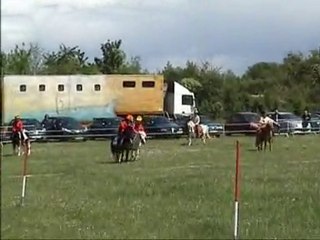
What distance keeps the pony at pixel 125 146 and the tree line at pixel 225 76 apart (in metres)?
51.5

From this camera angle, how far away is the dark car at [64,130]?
188 ft

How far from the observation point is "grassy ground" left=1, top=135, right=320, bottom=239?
51.4ft

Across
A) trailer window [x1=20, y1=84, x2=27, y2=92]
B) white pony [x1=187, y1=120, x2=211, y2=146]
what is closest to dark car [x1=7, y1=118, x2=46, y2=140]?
trailer window [x1=20, y1=84, x2=27, y2=92]

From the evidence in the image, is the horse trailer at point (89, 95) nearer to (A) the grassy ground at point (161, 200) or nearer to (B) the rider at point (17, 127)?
(B) the rider at point (17, 127)

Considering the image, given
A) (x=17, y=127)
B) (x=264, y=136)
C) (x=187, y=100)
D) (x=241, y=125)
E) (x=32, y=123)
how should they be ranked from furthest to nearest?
(x=187, y=100)
(x=241, y=125)
(x=32, y=123)
(x=264, y=136)
(x=17, y=127)

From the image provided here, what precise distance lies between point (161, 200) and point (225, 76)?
92.8 m

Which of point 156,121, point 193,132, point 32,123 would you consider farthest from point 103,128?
point 193,132

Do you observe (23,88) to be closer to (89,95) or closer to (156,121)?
(89,95)

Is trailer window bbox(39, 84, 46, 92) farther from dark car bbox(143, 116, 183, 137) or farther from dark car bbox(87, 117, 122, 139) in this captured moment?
dark car bbox(143, 116, 183, 137)

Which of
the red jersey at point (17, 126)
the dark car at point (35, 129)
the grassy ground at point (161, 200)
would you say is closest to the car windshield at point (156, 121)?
the dark car at point (35, 129)

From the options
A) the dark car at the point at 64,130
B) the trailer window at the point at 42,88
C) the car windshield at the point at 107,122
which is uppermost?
the trailer window at the point at 42,88

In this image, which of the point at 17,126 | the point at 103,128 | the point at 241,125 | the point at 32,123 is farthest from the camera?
the point at 241,125

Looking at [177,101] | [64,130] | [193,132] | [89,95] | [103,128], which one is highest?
[89,95]

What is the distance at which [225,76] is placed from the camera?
112250 millimetres
